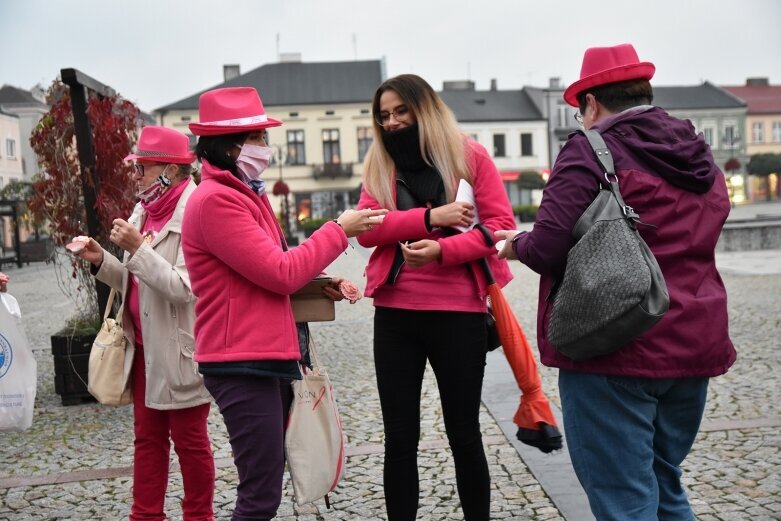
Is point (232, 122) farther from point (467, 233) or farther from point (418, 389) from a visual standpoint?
point (418, 389)

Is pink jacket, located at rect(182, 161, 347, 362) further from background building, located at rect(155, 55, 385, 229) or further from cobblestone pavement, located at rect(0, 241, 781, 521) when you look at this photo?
background building, located at rect(155, 55, 385, 229)

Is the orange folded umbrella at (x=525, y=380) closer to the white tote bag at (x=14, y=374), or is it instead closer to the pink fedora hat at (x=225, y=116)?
the pink fedora hat at (x=225, y=116)

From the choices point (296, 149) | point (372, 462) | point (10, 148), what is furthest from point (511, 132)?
point (372, 462)

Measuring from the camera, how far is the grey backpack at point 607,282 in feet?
7.13

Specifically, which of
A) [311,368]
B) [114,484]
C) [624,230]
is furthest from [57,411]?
[624,230]

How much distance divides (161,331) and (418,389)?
3.44ft

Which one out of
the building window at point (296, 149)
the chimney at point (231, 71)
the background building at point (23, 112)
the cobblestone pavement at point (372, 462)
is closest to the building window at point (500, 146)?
the building window at point (296, 149)

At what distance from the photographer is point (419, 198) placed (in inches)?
125

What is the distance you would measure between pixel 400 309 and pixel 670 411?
40.7 inches

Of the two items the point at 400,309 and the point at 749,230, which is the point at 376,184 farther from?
the point at 749,230

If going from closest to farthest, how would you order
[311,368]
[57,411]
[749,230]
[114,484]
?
[311,368]
[114,484]
[57,411]
[749,230]

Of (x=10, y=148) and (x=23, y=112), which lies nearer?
(x=10, y=148)

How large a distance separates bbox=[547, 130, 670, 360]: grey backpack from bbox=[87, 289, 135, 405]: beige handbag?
80.2 inches

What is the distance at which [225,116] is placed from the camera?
2.68m
